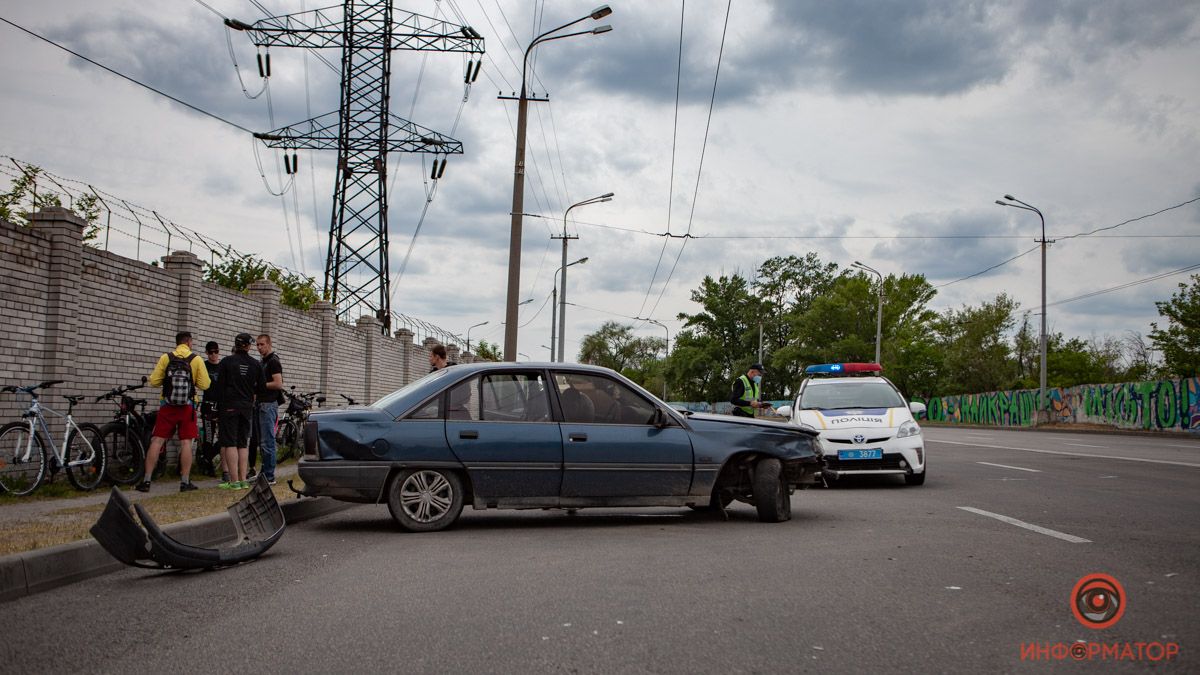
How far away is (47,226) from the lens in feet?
37.3

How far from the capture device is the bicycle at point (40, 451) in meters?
10.3

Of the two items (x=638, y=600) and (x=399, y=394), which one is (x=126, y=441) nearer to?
(x=399, y=394)

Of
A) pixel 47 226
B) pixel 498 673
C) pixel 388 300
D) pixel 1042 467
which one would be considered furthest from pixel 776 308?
pixel 498 673

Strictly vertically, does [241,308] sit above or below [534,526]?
above

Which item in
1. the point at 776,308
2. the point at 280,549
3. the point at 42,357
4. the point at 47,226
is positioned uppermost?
the point at 776,308

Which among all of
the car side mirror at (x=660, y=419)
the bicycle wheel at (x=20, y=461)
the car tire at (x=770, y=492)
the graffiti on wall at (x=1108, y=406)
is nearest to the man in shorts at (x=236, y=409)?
the bicycle wheel at (x=20, y=461)

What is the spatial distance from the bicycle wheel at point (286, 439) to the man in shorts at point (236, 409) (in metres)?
5.39

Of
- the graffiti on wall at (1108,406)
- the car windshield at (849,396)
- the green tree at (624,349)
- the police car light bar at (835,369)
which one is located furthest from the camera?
the green tree at (624,349)

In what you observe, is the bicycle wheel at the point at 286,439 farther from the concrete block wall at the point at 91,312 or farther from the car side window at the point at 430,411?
the car side window at the point at 430,411

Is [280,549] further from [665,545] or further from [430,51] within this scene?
[430,51]

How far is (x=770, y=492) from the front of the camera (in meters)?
9.08

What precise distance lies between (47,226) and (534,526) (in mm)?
6737

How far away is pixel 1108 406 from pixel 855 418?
112 ft

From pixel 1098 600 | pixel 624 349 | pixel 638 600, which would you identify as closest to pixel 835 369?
pixel 1098 600
